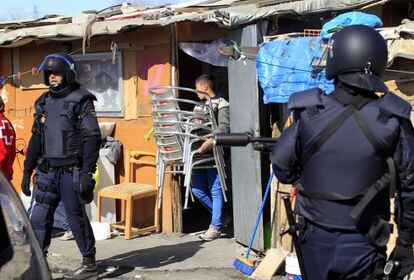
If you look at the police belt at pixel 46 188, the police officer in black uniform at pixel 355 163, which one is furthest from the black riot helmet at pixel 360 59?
the police belt at pixel 46 188

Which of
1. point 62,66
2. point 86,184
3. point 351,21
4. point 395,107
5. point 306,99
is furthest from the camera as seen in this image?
point 62,66

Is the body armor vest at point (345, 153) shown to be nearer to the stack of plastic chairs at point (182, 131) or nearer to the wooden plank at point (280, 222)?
the wooden plank at point (280, 222)

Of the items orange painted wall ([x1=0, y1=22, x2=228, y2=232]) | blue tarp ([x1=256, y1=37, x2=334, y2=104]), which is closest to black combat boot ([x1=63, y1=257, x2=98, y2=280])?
orange painted wall ([x1=0, y1=22, x2=228, y2=232])

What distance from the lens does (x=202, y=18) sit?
23.7 feet

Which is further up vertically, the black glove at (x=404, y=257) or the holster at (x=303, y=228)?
the holster at (x=303, y=228)

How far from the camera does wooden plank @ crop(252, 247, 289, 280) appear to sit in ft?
20.8

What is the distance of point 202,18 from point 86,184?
89.5 inches

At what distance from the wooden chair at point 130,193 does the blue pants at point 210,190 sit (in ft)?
1.83

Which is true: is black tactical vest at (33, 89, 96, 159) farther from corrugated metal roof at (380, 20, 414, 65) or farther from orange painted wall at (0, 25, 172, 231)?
corrugated metal roof at (380, 20, 414, 65)

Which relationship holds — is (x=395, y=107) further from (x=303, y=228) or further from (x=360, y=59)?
(x=303, y=228)

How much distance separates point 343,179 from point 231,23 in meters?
3.58

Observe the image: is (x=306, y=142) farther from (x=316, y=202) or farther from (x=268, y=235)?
(x=268, y=235)

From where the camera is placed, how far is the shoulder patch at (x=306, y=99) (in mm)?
3523

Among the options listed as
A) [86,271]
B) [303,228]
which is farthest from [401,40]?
[86,271]
